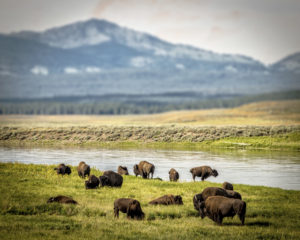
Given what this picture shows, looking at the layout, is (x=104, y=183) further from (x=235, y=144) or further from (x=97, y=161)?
(x=235, y=144)

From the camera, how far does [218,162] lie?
4375 centimetres

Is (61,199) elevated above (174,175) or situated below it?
below

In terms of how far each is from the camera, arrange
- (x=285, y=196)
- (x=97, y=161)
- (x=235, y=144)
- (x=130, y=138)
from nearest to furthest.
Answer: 1. (x=285, y=196)
2. (x=97, y=161)
3. (x=235, y=144)
4. (x=130, y=138)

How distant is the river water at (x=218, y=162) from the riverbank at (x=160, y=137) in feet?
26.2

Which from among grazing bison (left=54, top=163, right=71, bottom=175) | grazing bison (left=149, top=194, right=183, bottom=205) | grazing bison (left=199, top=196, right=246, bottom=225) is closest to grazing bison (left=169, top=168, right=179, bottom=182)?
grazing bison (left=54, top=163, right=71, bottom=175)

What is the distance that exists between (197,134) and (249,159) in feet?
79.4

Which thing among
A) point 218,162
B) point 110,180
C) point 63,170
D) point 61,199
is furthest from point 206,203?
point 218,162

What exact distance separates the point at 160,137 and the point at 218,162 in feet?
89.2

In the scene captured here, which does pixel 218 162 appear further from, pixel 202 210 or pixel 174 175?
pixel 202 210

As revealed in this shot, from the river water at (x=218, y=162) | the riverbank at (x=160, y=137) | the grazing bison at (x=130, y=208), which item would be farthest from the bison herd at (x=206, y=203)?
the riverbank at (x=160, y=137)

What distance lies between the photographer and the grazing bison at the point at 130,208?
19.4m

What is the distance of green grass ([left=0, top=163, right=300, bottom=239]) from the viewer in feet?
55.6

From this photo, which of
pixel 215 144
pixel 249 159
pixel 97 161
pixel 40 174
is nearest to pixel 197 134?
pixel 215 144

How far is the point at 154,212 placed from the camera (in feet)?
66.3
